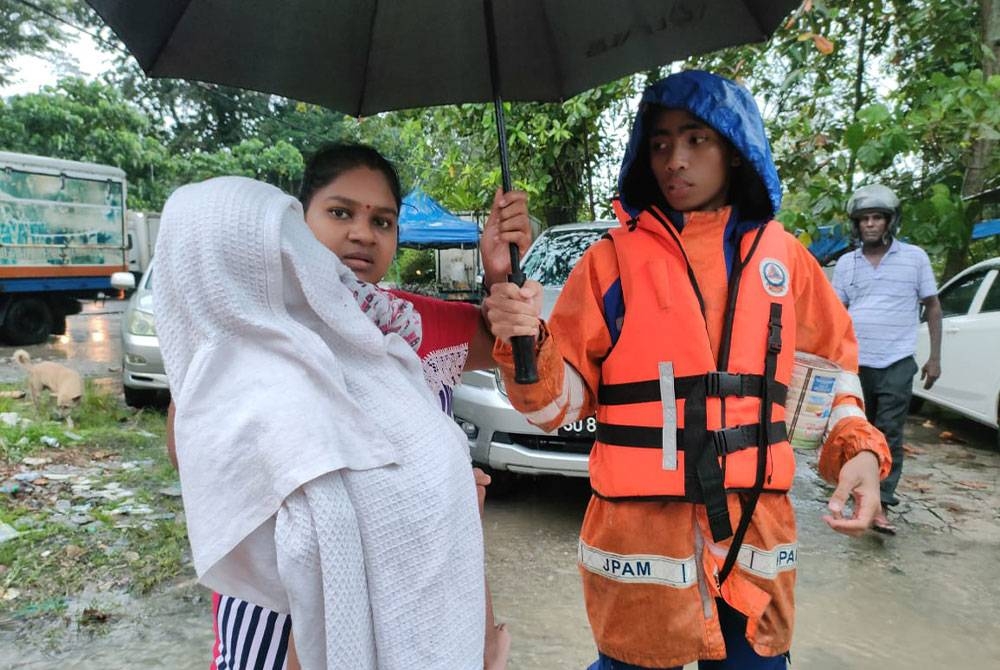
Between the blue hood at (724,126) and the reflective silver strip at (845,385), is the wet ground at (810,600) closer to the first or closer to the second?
the reflective silver strip at (845,385)

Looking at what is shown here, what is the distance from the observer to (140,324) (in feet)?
19.6

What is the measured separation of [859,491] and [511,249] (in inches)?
34.4

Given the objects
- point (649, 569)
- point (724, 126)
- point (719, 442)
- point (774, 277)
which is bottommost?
point (649, 569)

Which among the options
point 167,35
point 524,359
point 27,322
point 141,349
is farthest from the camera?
point 27,322

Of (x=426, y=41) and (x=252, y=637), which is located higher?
(x=426, y=41)

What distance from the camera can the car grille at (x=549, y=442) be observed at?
3.73 meters

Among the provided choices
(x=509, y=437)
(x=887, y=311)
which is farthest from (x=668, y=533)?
(x=887, y=311)

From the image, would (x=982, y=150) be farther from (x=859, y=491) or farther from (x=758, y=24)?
(x=859, y=491)

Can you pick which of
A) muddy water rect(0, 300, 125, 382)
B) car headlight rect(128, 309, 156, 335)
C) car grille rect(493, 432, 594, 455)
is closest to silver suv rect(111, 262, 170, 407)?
car headlight rect(128, 309, 156, 335)

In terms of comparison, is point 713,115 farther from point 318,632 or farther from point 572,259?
point 572,259

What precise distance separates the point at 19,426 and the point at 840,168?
249 inches

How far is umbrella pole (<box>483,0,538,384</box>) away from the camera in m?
1.34

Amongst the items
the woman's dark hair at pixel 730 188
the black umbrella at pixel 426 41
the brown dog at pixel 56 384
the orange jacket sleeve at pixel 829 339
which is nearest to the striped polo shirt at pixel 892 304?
the orange jacket sleeve at pixel 829 339

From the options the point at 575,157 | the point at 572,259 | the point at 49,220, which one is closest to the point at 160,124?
the point at 49,220
